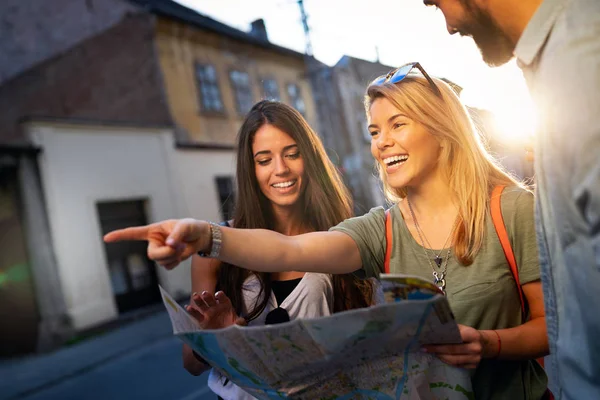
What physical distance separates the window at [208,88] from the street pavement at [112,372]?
8.08m

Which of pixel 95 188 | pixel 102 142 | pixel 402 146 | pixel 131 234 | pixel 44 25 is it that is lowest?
pixel 131 234

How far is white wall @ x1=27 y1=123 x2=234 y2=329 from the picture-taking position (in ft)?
35.6

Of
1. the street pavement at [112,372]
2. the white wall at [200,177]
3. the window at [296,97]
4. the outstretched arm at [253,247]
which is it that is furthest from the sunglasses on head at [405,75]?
the window at [296,97]

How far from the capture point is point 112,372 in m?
7.15

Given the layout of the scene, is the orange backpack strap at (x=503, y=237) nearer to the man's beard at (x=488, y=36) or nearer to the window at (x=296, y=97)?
the man's beard at (x=488, y=36)

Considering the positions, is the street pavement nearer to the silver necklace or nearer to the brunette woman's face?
the brunette woman's face

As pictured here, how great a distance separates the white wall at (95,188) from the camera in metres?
10.8

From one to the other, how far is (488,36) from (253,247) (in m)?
0.76

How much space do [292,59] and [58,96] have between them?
957 cm

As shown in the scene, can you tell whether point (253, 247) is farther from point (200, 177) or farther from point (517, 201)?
point (200, 177)

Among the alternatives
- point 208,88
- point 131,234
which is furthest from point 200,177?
point 131,234

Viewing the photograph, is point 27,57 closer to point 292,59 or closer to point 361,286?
point 292,59

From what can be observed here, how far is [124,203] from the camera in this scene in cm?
1268

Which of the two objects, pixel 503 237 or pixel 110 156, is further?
pixel 110 156
